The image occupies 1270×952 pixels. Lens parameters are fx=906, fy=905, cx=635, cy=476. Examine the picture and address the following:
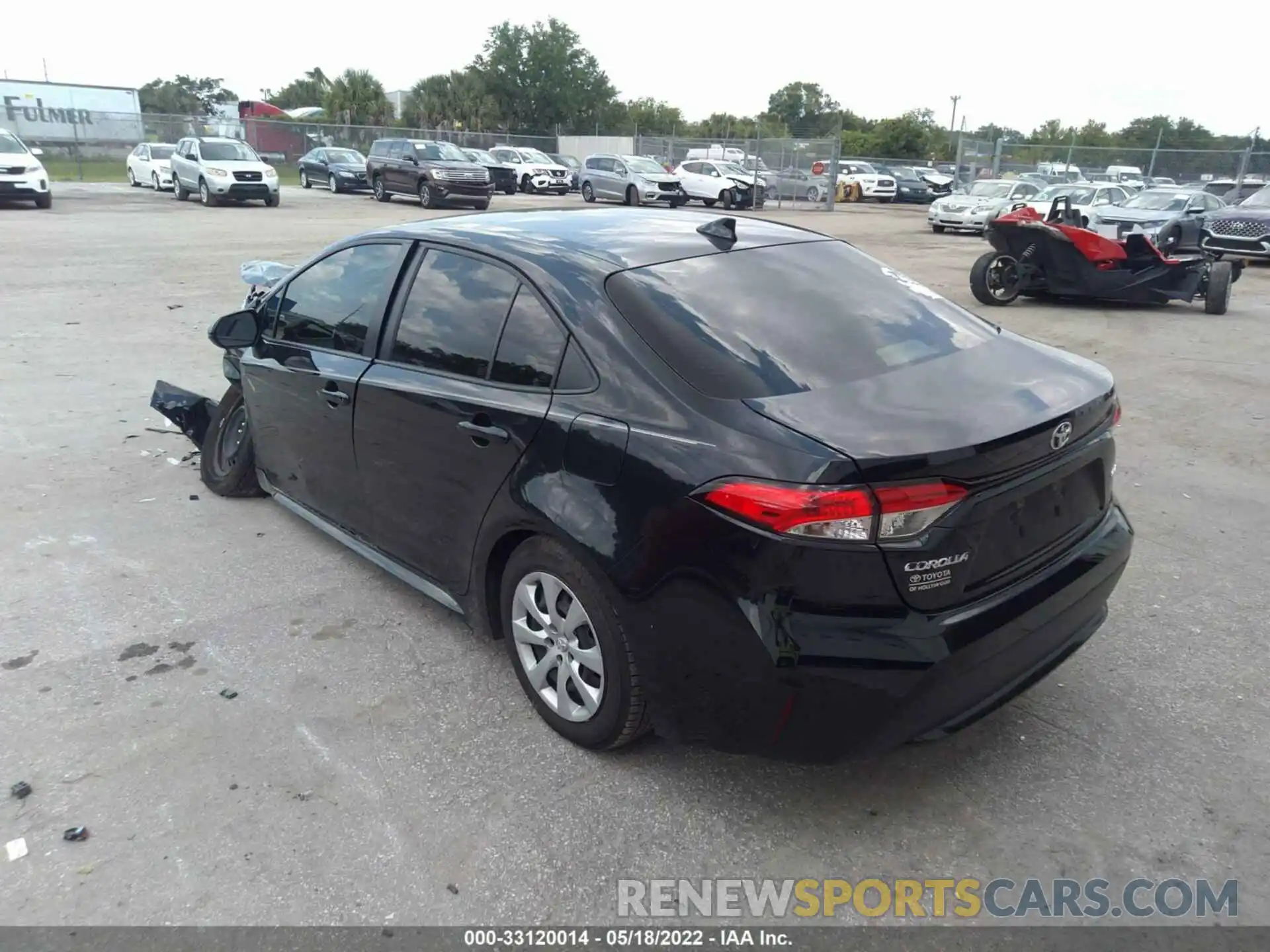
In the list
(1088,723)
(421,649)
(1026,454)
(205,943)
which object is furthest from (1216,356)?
(205,943)

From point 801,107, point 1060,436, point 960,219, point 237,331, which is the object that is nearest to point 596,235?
point 1060,436

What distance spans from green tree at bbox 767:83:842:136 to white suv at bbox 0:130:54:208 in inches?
3417

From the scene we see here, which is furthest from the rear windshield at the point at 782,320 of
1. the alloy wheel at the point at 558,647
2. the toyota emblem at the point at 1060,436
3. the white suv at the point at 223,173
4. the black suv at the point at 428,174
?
the white suv at the point at 223,173

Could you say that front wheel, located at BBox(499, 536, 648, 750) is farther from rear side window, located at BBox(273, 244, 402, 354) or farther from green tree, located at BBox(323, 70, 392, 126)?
green tree, located at BBox(323, 70, 392, 126)

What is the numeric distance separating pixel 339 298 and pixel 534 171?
104 ft

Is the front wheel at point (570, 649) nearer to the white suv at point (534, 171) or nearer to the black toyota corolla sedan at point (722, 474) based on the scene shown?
the black toyota corolla sedan at point (722, 474)

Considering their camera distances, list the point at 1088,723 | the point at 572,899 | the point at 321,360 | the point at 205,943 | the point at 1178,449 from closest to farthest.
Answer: the point at 205,943
the point at 572,899
the point at 1088,723
the point at 321,360
the point at 1178,449

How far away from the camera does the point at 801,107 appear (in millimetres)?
101688

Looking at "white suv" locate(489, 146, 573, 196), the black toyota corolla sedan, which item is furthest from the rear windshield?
"white suv" locate(489, 146, 573, 196)

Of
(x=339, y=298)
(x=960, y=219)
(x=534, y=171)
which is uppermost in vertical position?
(x=339, y=298)

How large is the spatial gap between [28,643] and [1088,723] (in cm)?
409

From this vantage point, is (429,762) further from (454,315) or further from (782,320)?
(782,320)

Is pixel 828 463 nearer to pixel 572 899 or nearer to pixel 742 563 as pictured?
pixel 742 563

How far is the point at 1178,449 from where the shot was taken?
623 centimetres
